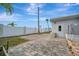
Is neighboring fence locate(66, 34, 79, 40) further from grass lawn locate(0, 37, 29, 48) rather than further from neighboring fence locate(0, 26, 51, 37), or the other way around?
grass lawn locate(0, 37, 29, 48)

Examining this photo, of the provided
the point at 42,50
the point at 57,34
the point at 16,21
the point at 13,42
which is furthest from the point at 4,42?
the point at 57,34

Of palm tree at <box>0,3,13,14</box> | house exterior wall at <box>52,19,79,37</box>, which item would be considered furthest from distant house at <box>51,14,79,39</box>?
palm tree at <box>0,3,13,14</box>

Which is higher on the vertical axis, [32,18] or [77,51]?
[32,18]

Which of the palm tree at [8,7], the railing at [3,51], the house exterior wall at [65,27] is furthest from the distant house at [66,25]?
the railing at [3,51]

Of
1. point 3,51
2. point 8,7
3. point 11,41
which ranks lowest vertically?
point 3,51

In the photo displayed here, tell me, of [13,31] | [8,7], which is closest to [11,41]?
[13,31]

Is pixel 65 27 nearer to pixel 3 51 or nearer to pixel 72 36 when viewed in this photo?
pixel 72 36

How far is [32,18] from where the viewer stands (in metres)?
3.92

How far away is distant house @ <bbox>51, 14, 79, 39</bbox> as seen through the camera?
12.8 feet

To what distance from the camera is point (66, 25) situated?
13.0 ft

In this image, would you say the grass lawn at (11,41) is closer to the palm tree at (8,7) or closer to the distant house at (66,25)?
the palm tree at (8,7)

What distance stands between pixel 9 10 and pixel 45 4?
61 cm

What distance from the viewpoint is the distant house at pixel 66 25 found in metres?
3.89

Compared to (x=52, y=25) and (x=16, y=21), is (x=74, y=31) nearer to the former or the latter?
(x=52, y=25)
